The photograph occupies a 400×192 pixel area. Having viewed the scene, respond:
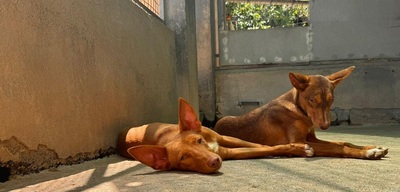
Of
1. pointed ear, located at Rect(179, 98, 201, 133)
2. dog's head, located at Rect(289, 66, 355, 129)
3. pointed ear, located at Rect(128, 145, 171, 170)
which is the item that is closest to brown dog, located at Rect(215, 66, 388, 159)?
dog's head, located at Rect(289, 66, 355, 129)

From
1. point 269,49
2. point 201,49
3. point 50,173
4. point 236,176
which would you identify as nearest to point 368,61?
point 269,49

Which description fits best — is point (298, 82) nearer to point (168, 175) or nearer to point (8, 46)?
point (168, 175)

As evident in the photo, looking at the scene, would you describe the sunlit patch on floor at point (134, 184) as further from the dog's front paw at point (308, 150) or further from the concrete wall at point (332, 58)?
the concrete wall at point (332, 58)

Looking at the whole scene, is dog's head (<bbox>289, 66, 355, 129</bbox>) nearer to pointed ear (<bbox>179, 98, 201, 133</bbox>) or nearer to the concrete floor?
the concrete floor

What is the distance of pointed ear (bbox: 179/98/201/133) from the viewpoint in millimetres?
3123

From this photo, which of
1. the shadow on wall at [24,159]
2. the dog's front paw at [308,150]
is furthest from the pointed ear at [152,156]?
the dog's front paw at [308,150]

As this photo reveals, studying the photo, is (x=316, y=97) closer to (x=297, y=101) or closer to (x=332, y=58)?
(x=297, y=101)

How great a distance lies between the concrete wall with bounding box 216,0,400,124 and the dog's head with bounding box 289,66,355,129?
5630mm

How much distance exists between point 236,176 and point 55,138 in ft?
5.22

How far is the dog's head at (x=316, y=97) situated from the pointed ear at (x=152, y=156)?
60.5 inches

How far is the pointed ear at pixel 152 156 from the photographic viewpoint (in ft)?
9.16

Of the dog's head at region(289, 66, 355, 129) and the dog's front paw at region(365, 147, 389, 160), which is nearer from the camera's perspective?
the dog's front paw at region(365, 147, 389, 160)

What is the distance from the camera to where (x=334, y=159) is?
320cm

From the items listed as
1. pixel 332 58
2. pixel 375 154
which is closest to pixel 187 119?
pixel 375 154
